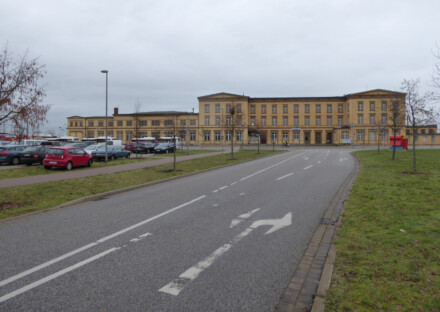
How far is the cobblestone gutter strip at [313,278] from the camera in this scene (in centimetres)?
333

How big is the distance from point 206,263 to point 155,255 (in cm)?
89

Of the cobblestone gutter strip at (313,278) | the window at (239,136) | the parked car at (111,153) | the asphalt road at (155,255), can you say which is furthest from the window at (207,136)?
the cobblestone gutter strip at (313,278)

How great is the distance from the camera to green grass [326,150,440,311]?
3285 mm

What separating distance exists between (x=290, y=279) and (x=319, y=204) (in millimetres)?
5120

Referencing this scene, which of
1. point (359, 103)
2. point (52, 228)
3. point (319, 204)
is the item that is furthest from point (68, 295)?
point (359, 103)

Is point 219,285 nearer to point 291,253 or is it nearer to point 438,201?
point 291,253

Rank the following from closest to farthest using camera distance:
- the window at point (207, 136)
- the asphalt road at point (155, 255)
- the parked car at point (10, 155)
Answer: the asphalt road at point (155, 255)
the parked car at point (10, 155)
the window at point (207, 136)

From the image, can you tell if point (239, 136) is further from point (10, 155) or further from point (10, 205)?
point (10, 205)

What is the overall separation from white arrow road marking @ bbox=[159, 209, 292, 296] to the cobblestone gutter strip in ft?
2.97

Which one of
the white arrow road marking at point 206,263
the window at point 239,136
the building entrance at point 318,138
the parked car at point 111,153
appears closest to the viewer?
the white arrow road marking at point 206,263

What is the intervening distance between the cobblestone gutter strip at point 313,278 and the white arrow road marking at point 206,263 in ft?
2.97

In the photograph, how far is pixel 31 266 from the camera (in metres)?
4.36

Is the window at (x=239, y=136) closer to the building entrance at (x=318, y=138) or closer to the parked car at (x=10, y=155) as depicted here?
the building entrance at (x=318, y=138)

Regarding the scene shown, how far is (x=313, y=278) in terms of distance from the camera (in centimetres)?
398
